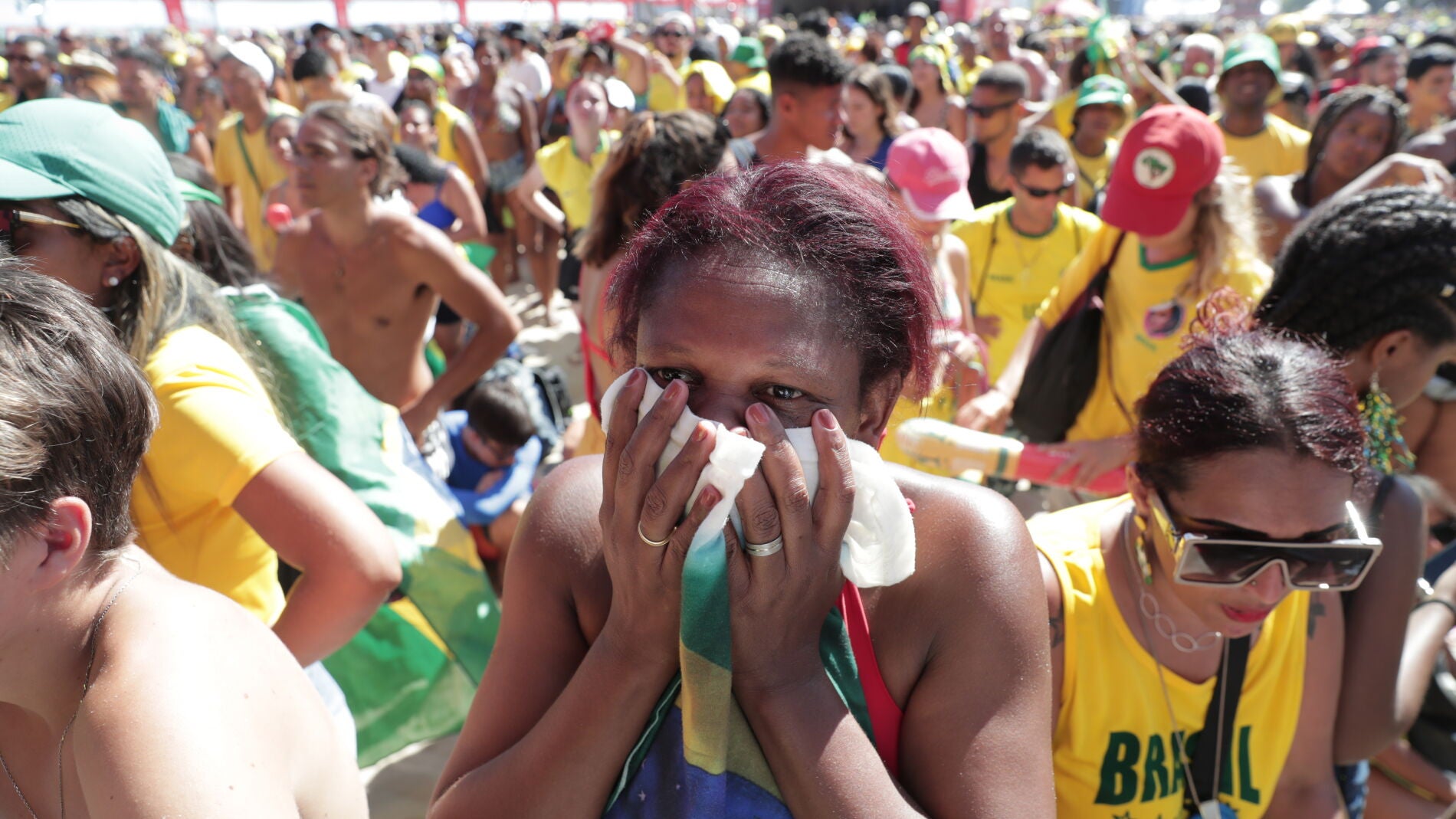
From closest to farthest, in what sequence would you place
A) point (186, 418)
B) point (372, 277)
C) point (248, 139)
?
1. point (186, 418)
2. point (372, 277)
3. point (248, 139)

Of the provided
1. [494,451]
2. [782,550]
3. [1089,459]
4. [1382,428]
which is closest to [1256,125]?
[1089,459]

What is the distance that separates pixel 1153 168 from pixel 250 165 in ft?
19.0

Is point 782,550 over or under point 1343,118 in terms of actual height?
over

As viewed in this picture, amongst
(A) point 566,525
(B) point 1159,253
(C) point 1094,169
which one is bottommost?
(C) point 1094,169

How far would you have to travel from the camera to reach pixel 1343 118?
5.25 meters

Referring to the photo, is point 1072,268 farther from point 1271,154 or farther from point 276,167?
point 276,167

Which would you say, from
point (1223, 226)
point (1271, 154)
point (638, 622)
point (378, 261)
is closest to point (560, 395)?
point (378, 261)

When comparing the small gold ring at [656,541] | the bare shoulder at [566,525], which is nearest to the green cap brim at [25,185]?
the bare shoulder at [566,525]

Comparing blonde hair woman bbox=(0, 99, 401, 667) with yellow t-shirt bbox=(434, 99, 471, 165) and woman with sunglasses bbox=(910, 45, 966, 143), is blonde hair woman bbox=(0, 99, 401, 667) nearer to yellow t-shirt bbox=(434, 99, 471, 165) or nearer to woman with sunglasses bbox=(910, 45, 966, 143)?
yellow t-shirt bbox=(434, 99, 471, 165)

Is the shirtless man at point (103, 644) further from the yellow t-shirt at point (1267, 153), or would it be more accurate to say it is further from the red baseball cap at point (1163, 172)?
the yellow t-shirt at point (1267, 153)

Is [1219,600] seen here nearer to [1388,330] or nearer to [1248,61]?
[1388,330]

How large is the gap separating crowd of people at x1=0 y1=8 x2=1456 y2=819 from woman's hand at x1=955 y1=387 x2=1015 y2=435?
0.01 m

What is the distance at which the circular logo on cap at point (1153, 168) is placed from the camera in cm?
326

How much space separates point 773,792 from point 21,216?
173 cm
